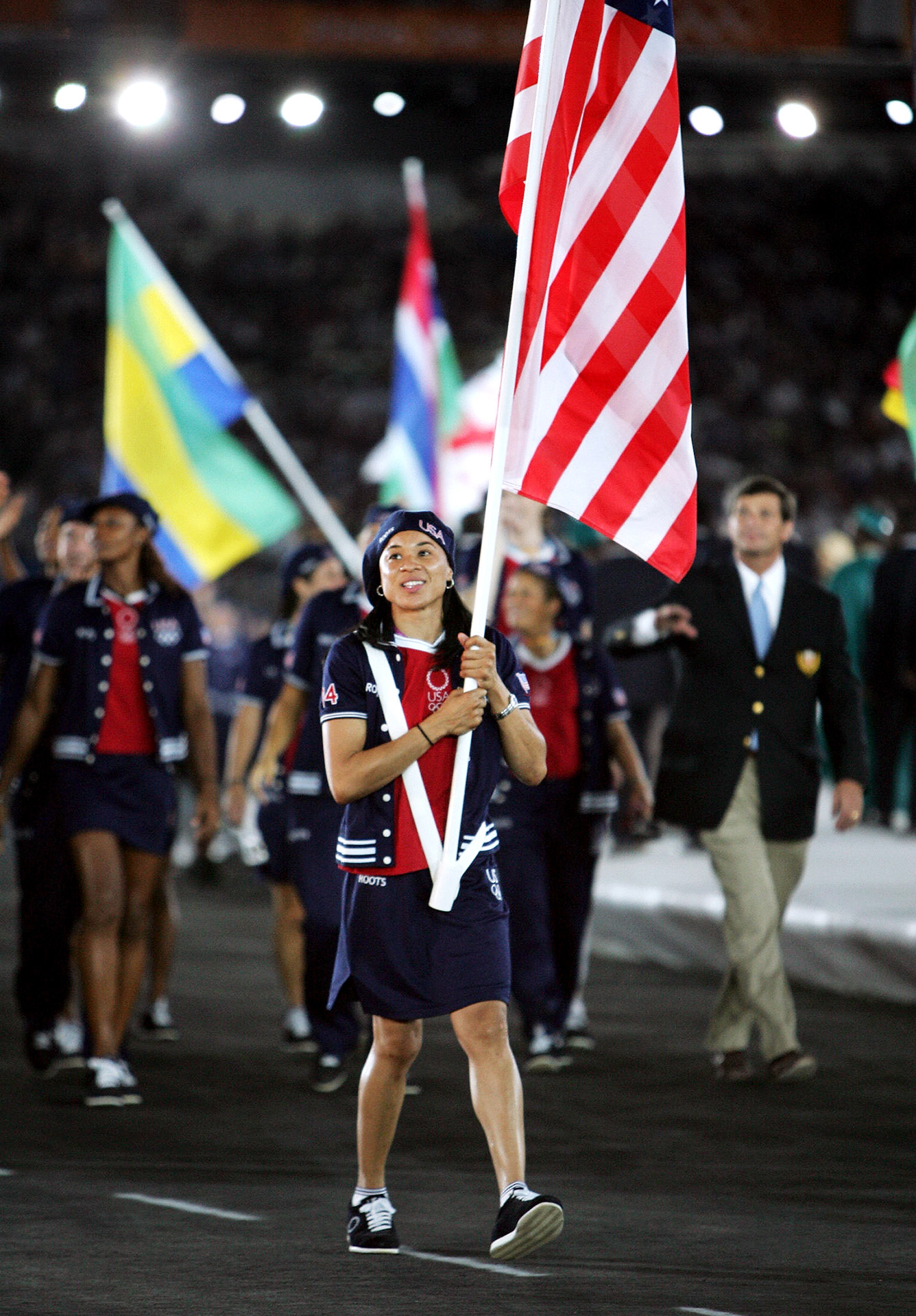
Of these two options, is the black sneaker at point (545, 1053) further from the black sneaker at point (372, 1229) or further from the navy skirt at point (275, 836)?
the black sneaker at point (372, 1229)

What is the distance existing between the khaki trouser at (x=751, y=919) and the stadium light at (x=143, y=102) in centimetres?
653

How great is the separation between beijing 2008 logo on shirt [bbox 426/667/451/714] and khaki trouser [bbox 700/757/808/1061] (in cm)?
286

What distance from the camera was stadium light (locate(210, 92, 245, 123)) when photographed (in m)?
12.7

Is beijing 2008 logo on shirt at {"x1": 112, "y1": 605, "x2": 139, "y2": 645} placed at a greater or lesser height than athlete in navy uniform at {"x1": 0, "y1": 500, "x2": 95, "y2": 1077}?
greater

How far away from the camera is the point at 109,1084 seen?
7422mm

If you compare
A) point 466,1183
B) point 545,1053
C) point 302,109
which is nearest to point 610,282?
point 466,1183

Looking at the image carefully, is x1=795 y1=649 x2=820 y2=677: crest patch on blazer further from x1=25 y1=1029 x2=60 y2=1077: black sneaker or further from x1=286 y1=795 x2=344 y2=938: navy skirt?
x1=25 y1=1029 x2=60 y2=1077: black sneaker

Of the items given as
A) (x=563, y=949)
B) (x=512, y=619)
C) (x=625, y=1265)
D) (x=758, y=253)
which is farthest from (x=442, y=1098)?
(x=758, y=253)

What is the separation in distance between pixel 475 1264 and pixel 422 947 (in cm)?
77

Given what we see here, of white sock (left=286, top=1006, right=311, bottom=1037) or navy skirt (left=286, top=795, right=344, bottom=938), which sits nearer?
navy skirt (left=286, top=795, right=344, bottom=938)

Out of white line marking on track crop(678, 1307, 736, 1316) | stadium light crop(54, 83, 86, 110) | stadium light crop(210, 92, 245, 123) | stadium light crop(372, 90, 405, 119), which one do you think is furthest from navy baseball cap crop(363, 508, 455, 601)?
stadium light crop(210, 92, 245, 123)

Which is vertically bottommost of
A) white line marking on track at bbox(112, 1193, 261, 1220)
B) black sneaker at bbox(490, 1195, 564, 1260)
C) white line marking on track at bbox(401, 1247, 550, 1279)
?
white line marking on track at bbox(112, 1193, 261, 1220)

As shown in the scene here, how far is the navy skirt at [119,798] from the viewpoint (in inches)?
298

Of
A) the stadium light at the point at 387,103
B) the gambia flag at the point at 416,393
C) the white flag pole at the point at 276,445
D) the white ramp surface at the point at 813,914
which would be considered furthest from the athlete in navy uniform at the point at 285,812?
the stadium light at the point at 387,103
